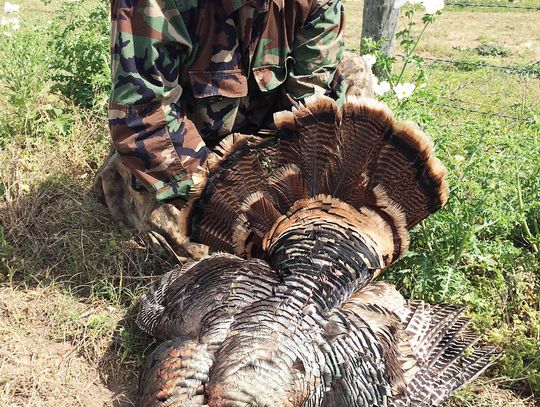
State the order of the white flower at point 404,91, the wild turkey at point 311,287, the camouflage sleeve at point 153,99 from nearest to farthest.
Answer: the wild turkey at point 311,287 < the camouflage sleeve at point 153,99 < the white flower at point 404,91

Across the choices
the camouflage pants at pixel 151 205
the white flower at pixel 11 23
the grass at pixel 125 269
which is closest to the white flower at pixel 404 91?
the grass at pixel 125 269

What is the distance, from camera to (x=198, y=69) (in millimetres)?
3012

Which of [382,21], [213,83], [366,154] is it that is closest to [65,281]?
[213,83]

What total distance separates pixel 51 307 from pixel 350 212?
1.74 meters

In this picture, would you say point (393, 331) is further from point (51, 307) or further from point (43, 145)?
point (43, 145)

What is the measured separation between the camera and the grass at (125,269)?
283cm

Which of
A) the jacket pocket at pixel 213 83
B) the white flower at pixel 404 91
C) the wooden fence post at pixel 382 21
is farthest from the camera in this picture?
the wooden fence post at pixel 382 21

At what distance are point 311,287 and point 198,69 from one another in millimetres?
1356

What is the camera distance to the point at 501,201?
3.10m

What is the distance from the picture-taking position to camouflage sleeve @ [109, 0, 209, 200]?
8.80ft

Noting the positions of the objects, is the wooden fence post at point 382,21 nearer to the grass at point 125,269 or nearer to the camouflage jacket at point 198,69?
the grass at point 125,269

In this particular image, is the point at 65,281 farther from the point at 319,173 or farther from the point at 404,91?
the point at 404,91

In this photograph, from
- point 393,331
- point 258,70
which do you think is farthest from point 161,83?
point 393,331

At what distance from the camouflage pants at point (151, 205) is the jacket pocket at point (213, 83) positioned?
600 millimetres
